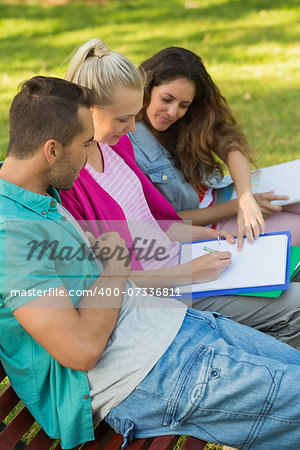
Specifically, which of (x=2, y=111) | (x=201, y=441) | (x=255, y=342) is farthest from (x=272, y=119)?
(x=201, y=441)

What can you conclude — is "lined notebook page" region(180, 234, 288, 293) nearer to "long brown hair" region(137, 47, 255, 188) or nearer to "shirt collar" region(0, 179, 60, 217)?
"long brown hair" region(137, 47, 255, 188)

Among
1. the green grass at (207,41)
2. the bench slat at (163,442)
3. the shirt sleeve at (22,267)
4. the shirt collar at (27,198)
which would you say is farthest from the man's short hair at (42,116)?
the green grass at (207,41)

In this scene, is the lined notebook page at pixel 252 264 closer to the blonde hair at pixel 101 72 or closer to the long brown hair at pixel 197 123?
the long brown hair at pixel 197 123

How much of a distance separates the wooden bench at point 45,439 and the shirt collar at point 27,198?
60 cm

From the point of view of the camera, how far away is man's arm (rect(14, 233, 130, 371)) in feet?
5.50

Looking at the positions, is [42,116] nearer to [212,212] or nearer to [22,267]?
[22,267]

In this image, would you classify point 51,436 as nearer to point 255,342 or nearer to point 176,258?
point 255,342

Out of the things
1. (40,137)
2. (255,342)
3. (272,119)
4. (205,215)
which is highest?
(272,119)

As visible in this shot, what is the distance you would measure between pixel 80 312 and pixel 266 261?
0.99 m

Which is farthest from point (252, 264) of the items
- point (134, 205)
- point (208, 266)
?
point (134, 205)

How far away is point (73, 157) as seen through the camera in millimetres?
1953

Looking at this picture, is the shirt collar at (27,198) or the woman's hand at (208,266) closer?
the shirt collar at (27,198)

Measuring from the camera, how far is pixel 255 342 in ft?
7.04

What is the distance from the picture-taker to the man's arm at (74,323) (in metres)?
1.68
